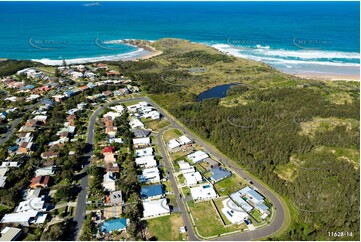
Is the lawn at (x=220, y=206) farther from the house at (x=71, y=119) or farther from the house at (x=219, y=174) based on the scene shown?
the house at (x=71, y=119)

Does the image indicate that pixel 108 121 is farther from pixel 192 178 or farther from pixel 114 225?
pixel 114 225

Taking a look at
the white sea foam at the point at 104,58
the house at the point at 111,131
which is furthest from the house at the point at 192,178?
the white sea foam at the point at 104,58

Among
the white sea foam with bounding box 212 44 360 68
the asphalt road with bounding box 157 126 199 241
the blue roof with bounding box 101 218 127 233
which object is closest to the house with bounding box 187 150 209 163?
the asphalt road with bounding box 157 126 199 241

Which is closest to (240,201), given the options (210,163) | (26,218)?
(210,163)

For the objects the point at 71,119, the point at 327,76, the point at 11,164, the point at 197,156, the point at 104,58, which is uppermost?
the point at 327,76

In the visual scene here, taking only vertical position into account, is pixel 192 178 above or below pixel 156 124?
below

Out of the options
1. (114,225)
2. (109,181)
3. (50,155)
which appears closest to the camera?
(114,225)
